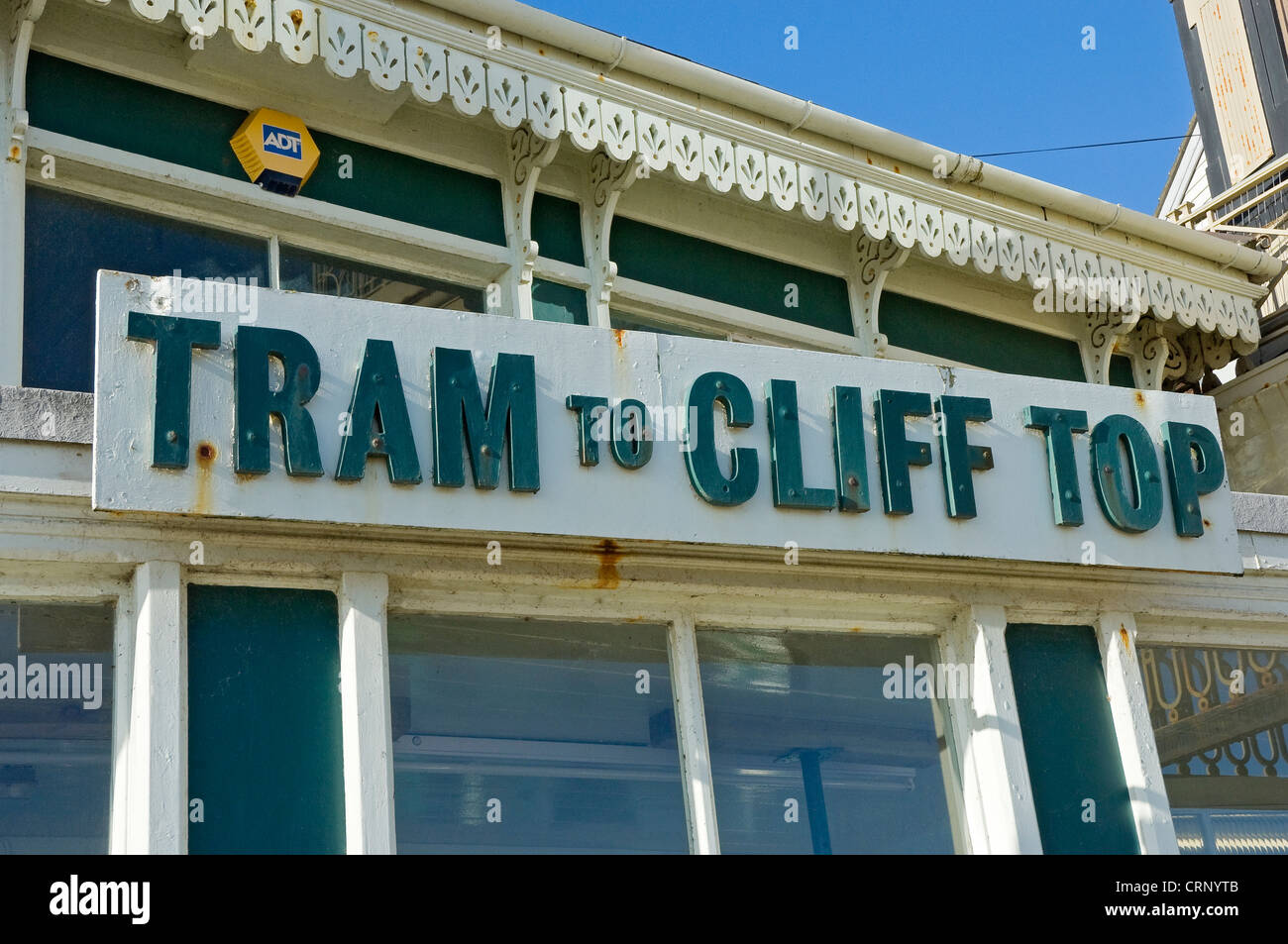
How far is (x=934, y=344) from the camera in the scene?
29.5ft

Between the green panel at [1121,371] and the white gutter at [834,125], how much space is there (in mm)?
738

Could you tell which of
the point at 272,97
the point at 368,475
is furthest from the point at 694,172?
the point at 368,475

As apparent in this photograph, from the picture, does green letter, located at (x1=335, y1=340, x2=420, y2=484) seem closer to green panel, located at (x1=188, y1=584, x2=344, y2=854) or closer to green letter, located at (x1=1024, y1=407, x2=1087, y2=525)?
green panel, located at (x1=188, y1=584, x2=344, y2=854)

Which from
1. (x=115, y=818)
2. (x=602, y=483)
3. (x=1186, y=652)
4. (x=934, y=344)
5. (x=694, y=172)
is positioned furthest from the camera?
(x=934, y=344)

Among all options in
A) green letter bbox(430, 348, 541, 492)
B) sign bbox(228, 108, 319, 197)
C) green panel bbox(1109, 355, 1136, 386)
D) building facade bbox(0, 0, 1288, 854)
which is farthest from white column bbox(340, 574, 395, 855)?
green panel bbox(1109, 355, 1136, 386)

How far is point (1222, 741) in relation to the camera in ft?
22.5

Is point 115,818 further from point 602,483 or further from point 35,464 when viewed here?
point 602,483

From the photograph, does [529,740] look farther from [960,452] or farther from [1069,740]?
[1069,740]

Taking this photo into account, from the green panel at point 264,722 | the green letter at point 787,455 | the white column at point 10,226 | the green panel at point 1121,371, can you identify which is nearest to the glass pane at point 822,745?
the green letter at point 787,455

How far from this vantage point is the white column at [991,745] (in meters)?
6.03

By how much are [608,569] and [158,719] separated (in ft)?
5.48

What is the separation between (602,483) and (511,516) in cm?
37

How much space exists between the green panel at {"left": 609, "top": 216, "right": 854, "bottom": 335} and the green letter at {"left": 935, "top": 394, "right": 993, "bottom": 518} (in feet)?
7.15

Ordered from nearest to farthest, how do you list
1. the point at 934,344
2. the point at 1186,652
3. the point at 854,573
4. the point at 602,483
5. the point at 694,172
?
1. the point at 602,483
2. the point at 854,573
3. the point at 1186,652
4. the point at 694,172
5. the point at 934,344
